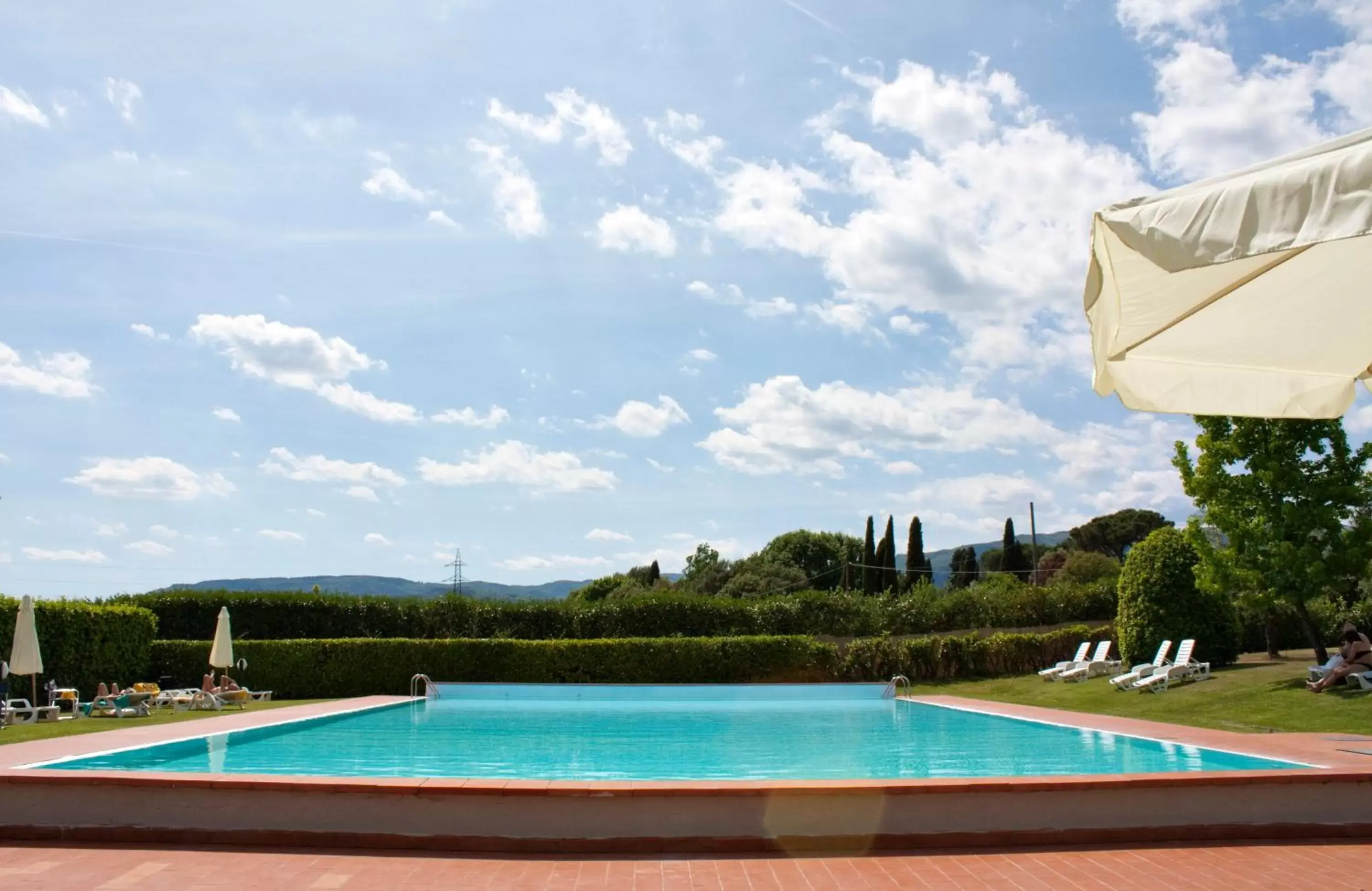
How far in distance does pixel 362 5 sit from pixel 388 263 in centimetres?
495

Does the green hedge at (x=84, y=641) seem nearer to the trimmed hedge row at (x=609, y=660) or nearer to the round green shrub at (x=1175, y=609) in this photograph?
the trimmed hedge row at (x=609, y=660)

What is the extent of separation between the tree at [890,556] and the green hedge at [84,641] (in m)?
41.4

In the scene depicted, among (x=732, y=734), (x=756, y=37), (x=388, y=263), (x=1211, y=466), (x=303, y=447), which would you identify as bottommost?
(x=732, y=734)

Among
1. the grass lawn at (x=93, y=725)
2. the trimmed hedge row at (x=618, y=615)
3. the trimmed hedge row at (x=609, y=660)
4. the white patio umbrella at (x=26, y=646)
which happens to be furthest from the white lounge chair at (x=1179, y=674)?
the white patio umbrella at (x=26, y=646)

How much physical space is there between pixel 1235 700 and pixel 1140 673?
9.58 ft

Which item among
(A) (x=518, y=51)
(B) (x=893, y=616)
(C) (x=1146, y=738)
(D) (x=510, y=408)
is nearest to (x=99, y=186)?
(A) (x=518, y=51)

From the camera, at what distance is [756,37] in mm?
11859

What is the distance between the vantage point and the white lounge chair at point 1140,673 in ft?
57.7

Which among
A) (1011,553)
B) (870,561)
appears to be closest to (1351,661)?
(870,561)

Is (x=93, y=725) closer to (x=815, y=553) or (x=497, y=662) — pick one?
(x=497, y=662)

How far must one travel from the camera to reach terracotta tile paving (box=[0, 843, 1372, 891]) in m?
5.20

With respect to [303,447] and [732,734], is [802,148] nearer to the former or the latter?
[732,734]

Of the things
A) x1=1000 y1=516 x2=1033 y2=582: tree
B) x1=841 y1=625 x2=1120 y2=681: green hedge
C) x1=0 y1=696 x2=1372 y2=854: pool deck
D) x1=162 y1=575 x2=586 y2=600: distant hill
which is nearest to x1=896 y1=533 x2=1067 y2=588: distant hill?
x1=1000 y1=516 x2=1033 y2=582: tree

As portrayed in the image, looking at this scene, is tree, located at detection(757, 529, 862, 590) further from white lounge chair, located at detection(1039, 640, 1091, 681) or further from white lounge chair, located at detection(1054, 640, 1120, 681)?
white lounge chair, located at detection(1054, 640, 1120, 681)
